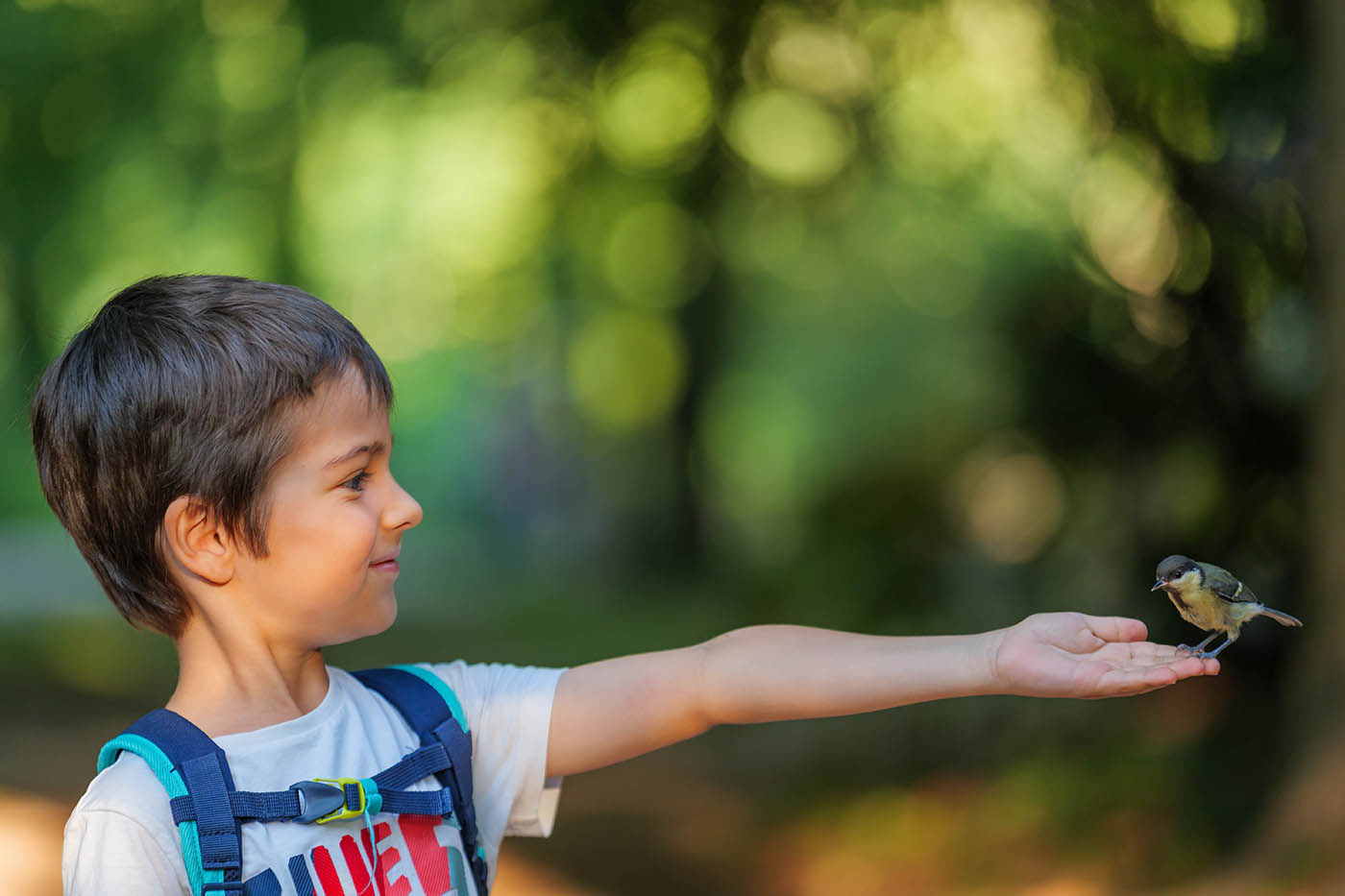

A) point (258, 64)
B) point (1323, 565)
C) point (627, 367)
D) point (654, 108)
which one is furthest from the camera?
point (627, 367)

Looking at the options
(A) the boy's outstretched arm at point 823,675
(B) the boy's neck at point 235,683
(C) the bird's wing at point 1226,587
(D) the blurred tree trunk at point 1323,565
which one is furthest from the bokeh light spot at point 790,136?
(B) the boy's neck at point 235,683

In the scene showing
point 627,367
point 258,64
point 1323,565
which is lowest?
point 627,367

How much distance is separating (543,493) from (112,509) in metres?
25.1

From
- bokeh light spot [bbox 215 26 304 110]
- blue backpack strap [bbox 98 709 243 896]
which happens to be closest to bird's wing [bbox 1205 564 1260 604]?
blue backpack strap [bbox 98 709 243 896]

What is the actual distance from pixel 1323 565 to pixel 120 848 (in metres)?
4.86

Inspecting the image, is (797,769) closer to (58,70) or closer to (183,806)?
(183,806)

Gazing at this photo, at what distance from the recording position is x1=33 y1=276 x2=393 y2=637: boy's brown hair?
1771mm

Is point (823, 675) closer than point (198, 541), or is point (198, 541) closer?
point (198, 541)

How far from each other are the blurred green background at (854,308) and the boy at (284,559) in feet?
3.27

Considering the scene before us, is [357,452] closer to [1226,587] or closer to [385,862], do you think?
[385,862]

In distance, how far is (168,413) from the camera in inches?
69.7

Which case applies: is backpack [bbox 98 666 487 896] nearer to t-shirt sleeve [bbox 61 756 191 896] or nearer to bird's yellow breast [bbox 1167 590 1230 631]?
t-shirt sleeve [bbox 61 756 191 896]

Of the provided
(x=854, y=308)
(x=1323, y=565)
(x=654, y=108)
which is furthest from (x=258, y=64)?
(x=1323, y=565)

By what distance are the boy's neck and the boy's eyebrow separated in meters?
0.28
